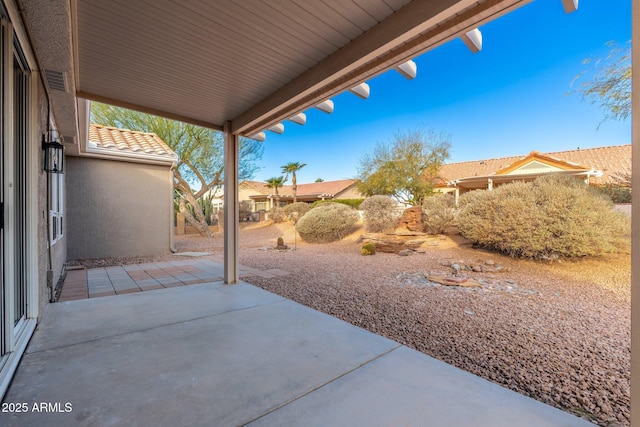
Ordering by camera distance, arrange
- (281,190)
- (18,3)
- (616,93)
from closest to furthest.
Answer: (18,3)
(616,93)
(281,190)

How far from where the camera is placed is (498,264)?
6.31 m

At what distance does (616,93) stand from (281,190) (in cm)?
2501

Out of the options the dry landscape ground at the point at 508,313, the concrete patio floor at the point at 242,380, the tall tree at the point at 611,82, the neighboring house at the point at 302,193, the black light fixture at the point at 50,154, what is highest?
the tall tree at the point at 611,82

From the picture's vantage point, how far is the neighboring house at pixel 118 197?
6.95 m

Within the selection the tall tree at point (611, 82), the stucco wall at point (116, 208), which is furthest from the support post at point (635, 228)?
the stucco wall at point (116, 208)

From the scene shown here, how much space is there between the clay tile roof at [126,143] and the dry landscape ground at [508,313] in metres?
4.10

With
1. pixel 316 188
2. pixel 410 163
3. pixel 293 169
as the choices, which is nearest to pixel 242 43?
pixel 410 163

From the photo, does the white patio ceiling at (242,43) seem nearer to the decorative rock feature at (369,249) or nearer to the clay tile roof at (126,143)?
the clay tile roof at (126,143)

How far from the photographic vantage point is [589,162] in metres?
11.8

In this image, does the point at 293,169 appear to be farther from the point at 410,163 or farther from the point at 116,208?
the point at 116,208

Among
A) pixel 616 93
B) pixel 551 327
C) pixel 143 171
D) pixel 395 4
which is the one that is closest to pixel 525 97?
pixel 616 93

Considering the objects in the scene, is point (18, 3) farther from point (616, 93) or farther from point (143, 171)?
point (616, 93)

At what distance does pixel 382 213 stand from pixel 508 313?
7.56 meters

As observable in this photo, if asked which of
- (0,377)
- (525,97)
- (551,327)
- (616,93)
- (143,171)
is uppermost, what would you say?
(525,97)
